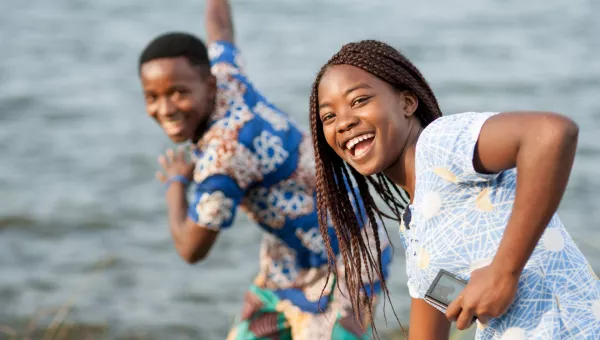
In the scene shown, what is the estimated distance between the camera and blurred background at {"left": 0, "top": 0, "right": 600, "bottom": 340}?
685 cm

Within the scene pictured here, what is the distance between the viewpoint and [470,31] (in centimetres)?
1255

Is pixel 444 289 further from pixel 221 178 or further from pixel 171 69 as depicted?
pixel 171 69

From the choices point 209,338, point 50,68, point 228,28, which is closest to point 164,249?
point 209,338

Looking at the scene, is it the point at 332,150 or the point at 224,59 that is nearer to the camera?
the point at 332,150

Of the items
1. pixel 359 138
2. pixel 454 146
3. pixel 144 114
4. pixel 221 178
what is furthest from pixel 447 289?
pixel 144 114

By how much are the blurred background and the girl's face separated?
345 cm

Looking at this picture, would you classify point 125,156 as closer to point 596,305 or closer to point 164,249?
point 164,249

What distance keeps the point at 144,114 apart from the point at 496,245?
829cm

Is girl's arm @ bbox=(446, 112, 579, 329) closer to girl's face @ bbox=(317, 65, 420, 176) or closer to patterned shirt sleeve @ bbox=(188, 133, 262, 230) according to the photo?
girl's face @ bbox=(317, 65, 420, 176)

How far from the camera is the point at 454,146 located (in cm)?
245

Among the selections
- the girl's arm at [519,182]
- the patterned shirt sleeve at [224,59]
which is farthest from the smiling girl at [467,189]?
the patterned shirt sleeve at [224,59]

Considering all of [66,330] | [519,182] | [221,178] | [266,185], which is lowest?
[66,330]

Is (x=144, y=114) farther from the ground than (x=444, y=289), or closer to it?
closer to it

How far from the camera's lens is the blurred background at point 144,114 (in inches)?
270
